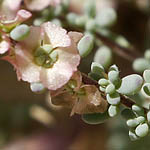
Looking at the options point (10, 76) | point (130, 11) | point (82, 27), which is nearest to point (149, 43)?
point (130, 11)

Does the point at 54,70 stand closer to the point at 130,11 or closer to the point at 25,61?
the point at 25,61

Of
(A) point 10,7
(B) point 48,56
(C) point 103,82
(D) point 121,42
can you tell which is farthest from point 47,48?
(D) point 121,42

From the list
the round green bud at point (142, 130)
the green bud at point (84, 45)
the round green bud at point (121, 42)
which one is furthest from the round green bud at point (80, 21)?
the round green bud at point (142, 130)

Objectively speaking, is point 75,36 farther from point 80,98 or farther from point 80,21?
point 80,21

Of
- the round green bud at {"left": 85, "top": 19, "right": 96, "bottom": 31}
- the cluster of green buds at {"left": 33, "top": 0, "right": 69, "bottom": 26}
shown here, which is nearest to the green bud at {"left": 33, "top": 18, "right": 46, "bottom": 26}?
the cluster of green buds at {"left": 33, "top": 0, "right": 69, "bottom": 26}

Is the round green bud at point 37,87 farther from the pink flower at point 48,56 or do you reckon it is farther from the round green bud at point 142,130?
the round green bud at point 142,130
